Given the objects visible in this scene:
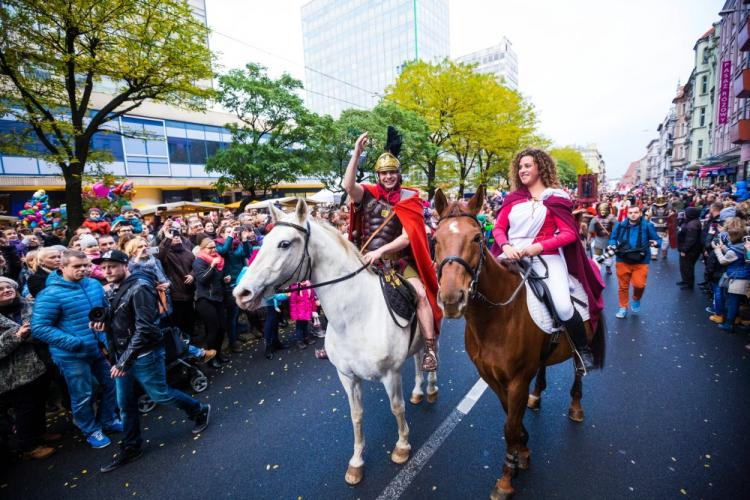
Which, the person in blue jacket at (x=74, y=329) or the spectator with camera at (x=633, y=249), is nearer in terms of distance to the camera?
the person in blue jacket at (x=74, y=329)

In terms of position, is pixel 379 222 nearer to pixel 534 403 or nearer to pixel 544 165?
pixel 544 165

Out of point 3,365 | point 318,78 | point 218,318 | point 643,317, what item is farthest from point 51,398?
point 318,78

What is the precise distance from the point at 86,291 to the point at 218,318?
2396mm

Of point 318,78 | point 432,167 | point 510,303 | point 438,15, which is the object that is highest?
point 438,15

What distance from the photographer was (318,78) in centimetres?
9444

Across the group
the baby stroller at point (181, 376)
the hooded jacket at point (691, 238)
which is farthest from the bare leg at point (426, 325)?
the hooded jacket at point (691, 238)

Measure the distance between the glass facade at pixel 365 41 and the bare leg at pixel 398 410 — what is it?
79386 millimetres

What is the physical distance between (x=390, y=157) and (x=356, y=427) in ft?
9.45

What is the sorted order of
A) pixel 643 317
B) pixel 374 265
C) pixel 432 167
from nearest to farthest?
1. pixel 374 265
2. pixel 643 317
3. pixel 432 167

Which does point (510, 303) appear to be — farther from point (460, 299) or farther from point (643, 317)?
point (643, 317)

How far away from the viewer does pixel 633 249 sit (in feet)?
23.5

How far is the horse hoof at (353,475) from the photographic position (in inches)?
133

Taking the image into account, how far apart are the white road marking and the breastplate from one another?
2.30 meters

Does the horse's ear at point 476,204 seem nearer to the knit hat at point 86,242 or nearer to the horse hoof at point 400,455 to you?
the horse hoof at point 400,455
